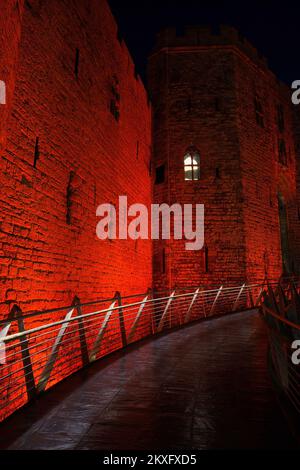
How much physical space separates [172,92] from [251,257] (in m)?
7.06

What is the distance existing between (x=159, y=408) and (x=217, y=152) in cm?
1132

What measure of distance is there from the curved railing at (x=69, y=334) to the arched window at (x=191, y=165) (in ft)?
14.5

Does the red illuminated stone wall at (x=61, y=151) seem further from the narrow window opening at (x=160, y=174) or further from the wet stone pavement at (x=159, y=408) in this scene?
the narrow window opening at (x=160, y=174)

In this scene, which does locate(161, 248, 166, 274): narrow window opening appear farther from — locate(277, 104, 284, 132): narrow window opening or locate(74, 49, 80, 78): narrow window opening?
locate(277, 104, 284, 132): narrow window opening

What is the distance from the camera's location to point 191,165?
1297 cm

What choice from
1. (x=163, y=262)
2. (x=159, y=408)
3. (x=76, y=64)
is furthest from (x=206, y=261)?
(x=159, y=408)

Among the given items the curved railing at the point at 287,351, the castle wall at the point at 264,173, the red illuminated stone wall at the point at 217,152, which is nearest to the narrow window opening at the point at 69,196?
the curved railing at the point at 287,351

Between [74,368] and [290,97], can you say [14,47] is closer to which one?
[74,368]

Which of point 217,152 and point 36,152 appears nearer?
point 36,152

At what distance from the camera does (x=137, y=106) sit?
38.0 feet

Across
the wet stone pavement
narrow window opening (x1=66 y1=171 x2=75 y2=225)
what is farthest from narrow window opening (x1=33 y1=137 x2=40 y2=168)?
the wet stone pavement

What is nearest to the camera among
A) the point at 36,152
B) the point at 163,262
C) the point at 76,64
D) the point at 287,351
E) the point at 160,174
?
the point at 287,351

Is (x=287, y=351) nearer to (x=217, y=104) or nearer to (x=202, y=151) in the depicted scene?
(x=202, y=151)

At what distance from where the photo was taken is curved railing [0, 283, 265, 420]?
3.18 m
